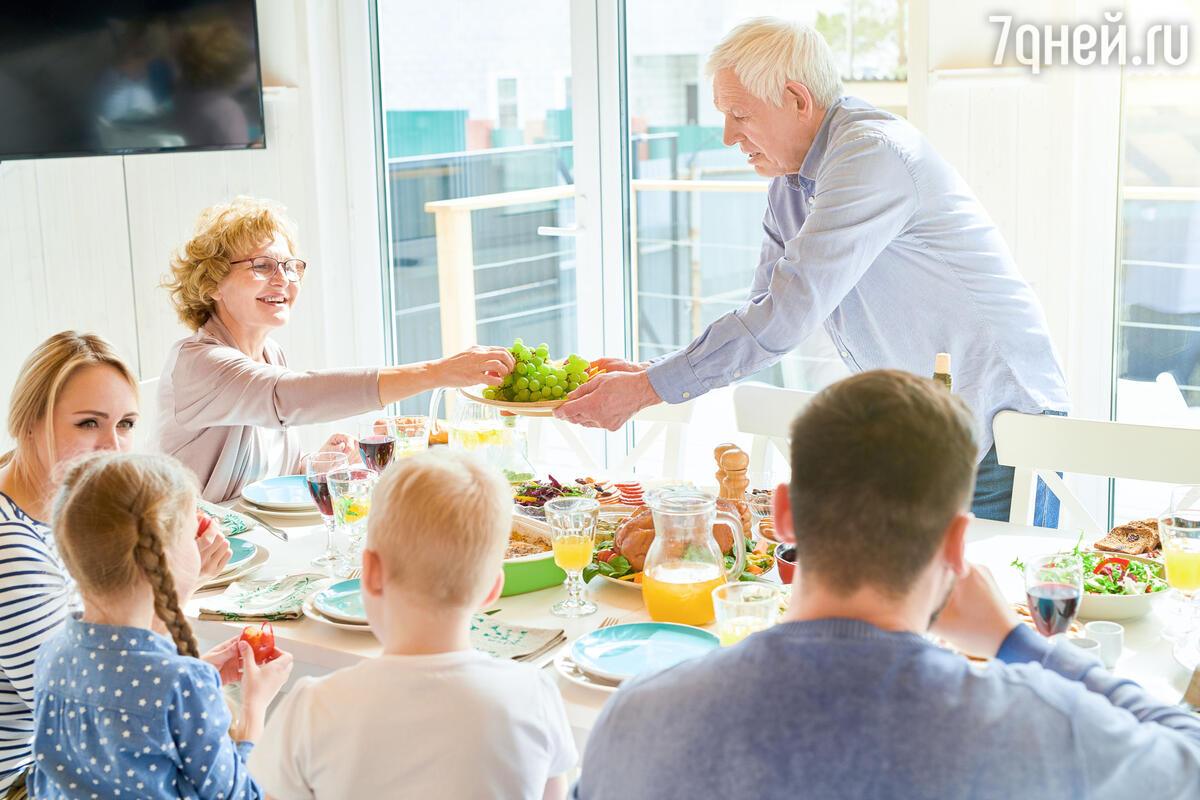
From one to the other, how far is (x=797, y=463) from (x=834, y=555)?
0.25 ft

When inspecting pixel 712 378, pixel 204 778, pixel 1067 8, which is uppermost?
pixel 1067 8

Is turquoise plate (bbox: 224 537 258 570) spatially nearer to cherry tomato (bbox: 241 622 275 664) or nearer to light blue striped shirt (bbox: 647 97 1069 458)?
cherry tomato (bbox: 241 622 275 664)

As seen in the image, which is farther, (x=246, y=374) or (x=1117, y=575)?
(x=246, y=374)

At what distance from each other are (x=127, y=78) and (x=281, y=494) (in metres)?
1.99

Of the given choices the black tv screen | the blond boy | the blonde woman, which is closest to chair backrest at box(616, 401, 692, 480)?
the blonde woman

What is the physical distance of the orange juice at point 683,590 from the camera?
5.36 feet

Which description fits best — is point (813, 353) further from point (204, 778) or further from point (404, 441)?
point (204, 778)

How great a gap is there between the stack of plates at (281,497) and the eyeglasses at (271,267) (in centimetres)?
47

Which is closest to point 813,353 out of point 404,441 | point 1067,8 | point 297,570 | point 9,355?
point 1067,8

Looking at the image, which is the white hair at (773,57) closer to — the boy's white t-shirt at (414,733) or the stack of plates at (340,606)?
the stack of plates at (340,606)

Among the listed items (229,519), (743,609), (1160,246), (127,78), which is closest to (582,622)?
(743,609)

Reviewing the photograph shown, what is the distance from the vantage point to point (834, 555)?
923mm

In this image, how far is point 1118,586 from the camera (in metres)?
1.66

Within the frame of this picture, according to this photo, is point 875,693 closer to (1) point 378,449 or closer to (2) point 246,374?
(1) point 378,449
